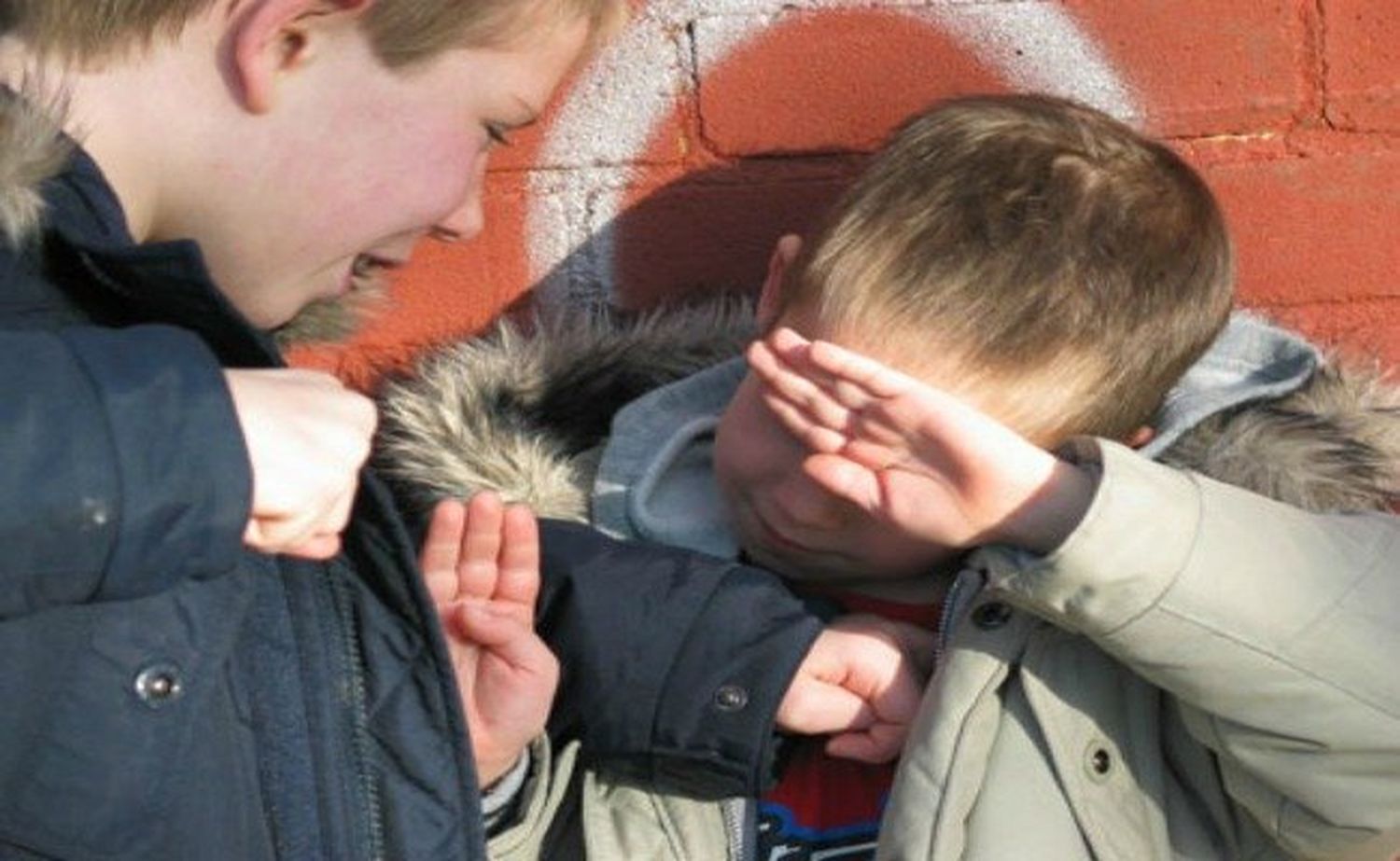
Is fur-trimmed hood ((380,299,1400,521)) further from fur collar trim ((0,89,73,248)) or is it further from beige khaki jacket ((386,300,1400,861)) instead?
fur collar trim ((0,89,73,248))

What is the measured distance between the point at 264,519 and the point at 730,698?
73 centimetres

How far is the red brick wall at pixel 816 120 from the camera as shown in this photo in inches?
110

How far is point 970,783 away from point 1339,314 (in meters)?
0.96

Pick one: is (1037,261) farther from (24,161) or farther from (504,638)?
(24,161)

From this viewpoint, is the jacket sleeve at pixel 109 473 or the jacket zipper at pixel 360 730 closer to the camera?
the jacket sleeve at pixel 109 473

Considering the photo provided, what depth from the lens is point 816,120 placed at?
2.81 m

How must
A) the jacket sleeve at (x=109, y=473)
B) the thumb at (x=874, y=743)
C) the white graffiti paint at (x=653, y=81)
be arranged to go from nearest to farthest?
the jacket sleeve at (x=109, y=473) < the thumb at (x=874, y=743) < the white graffiti paint at (x=653, y=81)

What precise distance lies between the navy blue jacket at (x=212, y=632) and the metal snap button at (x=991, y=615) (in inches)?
6.6

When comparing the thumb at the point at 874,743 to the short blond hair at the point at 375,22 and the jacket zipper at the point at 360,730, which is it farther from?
the short blond hair at the point at 375,22

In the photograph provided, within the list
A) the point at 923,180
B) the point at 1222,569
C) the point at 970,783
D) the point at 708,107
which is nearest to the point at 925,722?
the point at 970,783

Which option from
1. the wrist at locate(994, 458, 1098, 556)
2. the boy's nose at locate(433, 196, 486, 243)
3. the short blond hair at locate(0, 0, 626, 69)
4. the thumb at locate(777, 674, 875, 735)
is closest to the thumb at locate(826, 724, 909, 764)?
the thumb at locate(777, 674, 875, 735)

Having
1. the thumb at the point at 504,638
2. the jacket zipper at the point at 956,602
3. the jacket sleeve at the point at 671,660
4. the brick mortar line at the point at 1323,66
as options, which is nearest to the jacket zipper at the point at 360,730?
the thumb at the point at 504,638

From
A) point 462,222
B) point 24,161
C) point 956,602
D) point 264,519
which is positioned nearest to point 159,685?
point 264,519

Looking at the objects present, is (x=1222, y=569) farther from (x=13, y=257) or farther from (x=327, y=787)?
(x=13, y=257)
